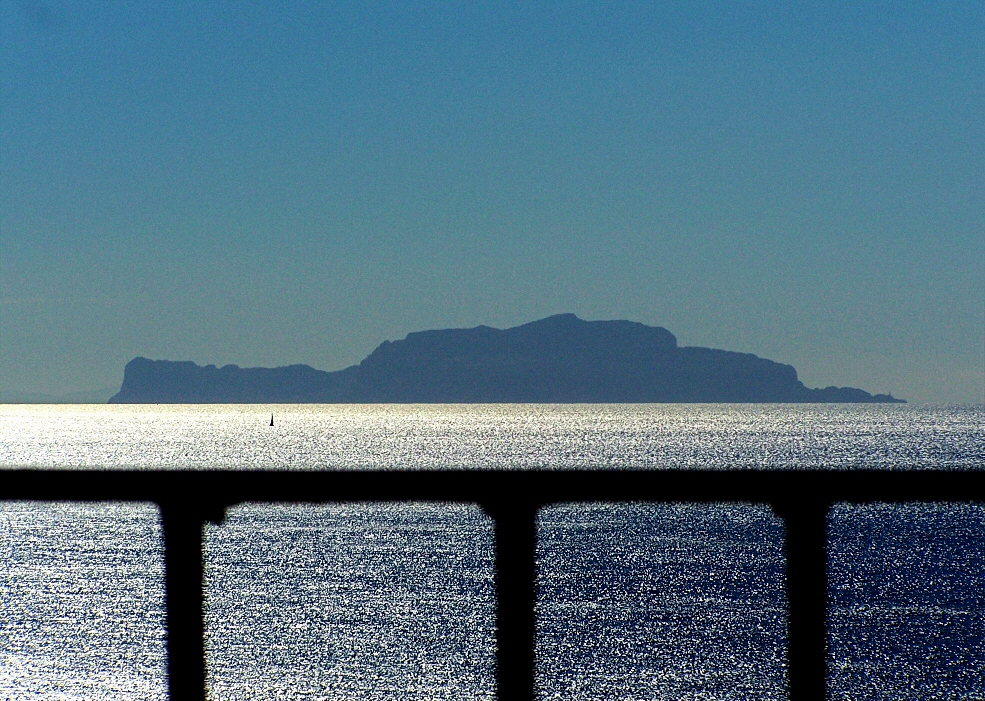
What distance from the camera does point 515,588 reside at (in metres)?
2.78

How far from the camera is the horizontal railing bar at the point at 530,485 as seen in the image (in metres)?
2.76

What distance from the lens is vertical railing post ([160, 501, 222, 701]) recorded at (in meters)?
2.83

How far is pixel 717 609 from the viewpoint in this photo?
44500mm

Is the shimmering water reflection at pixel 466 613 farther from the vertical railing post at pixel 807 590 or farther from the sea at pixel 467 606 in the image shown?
the vertical railing post at pixel 807 590

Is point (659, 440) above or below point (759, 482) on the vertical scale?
below

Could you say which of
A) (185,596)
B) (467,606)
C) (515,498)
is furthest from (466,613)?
(515,498)

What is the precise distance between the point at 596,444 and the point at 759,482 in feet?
547

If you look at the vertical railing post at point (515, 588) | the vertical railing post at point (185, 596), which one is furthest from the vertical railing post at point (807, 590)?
the vertical railing post at point (185, 596)

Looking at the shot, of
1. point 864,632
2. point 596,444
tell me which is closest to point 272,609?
point 864,632

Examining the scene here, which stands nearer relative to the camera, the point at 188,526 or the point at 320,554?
the point at 188,526

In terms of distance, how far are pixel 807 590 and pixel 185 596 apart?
5.80ft

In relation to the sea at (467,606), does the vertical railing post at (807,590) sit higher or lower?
higher

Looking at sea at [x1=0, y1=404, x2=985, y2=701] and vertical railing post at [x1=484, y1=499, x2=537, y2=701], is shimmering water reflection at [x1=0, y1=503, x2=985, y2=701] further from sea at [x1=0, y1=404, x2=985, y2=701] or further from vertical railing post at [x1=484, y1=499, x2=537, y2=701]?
vertical railing post at [x1=484, y1=499, x2=537, y2=701]

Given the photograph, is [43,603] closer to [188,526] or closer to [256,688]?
[256,688]
